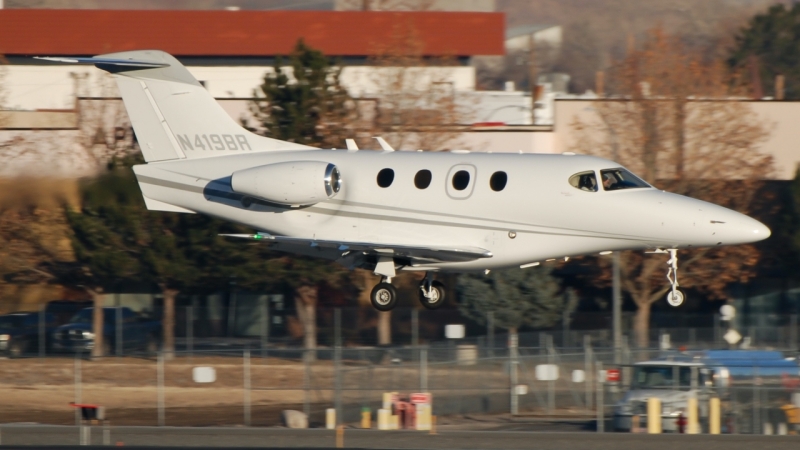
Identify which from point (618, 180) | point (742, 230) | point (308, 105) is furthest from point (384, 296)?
point (308, 105)

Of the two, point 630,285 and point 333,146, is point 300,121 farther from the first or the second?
point 630,285

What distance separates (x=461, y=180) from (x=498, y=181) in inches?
27.6

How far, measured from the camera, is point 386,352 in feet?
93.1

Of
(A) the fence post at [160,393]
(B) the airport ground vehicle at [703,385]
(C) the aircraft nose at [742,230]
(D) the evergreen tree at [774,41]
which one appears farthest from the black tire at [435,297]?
(D) the evergreen tree at [774,41]

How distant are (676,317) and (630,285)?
132 inches

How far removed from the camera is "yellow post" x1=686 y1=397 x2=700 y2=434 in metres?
22.9

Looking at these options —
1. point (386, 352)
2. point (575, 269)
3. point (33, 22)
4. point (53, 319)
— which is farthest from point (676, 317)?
point (33, 22)

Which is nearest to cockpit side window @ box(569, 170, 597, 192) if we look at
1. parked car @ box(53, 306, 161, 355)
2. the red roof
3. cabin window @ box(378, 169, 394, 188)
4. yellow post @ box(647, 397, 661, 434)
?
cabin window @ box(378, 169, 394, 188)

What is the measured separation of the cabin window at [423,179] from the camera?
906 inches

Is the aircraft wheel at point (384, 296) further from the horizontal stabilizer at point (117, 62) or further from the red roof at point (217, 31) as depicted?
the red roof at point (217, 31)

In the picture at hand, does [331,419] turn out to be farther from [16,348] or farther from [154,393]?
[16,348]

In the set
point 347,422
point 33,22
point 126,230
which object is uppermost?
point 33,22

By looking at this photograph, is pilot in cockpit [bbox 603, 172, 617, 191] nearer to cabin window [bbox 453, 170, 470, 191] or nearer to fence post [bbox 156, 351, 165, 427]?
cabin window [bbox 453, 170, 470, 191]

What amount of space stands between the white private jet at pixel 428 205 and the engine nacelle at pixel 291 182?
2cm
